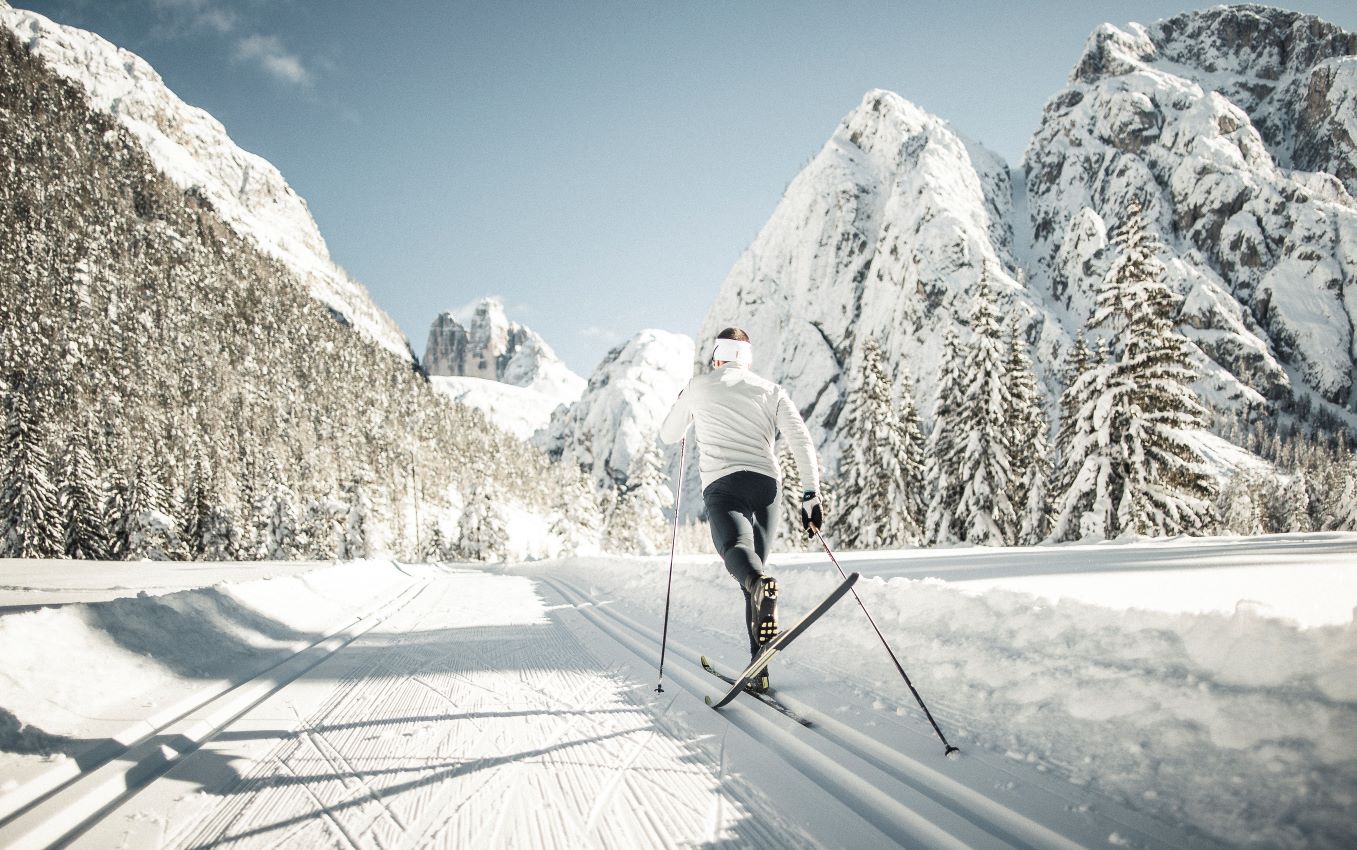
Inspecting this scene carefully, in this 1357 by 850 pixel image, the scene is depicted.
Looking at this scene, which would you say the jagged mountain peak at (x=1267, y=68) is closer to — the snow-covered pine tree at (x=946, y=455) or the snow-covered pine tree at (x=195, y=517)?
the snow-covered pine tree at (x=946, y=455)

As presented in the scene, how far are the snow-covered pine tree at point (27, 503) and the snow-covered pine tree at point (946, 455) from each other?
54.9 metres

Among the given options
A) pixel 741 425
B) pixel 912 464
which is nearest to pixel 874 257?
pixel 912 464

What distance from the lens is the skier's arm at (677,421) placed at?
4.32 m

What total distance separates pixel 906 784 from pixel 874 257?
126955 millimetres

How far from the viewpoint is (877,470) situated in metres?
29.6

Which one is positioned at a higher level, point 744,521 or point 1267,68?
point 1267,68

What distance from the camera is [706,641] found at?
5102mm

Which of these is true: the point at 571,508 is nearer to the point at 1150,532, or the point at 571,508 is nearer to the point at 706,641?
the point at 1150,532

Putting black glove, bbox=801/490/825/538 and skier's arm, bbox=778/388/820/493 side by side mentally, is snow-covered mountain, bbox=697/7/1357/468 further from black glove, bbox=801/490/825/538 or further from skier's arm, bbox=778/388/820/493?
black glove, bbox=801/490/825/538

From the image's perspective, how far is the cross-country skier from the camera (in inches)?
142

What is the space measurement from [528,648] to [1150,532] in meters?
20.9

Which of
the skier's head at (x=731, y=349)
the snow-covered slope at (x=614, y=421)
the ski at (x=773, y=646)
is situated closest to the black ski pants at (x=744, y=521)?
the ski at (x=773, y=646)

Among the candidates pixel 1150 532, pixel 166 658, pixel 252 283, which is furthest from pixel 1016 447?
pixel 252 283

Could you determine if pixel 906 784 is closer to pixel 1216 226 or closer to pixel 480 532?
pixel 480 532
